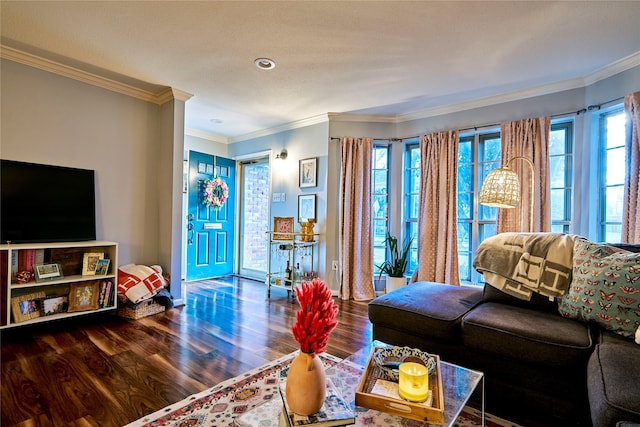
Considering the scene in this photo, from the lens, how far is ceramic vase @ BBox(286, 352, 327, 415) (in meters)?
1.04

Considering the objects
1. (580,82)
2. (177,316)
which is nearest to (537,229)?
(580,82)

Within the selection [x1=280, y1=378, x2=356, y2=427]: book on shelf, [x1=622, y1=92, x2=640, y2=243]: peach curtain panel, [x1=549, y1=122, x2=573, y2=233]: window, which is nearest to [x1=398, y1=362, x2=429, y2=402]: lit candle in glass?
[x1=280, y1=378, x2=356, y2=427]: book on shelf

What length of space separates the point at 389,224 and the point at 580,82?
7.80 ft

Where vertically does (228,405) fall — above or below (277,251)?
below

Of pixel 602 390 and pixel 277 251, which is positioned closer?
pixel 602 390

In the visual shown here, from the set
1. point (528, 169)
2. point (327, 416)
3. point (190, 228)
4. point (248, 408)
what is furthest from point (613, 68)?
point (190, 228)

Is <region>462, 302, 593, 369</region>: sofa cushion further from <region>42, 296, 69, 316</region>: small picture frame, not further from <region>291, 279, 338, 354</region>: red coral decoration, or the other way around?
<region>42, 296, 69, 316</region>: small picture frame

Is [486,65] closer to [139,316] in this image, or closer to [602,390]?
[602,390]

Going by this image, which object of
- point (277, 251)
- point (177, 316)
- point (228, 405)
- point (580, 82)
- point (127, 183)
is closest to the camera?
point (228, 405)

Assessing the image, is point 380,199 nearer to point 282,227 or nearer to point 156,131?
point 282,227

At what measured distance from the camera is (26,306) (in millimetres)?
2543

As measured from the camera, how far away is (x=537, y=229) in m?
3.01

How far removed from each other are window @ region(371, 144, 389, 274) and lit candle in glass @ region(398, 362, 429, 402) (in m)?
2.90

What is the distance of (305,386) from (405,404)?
38 centimetres
